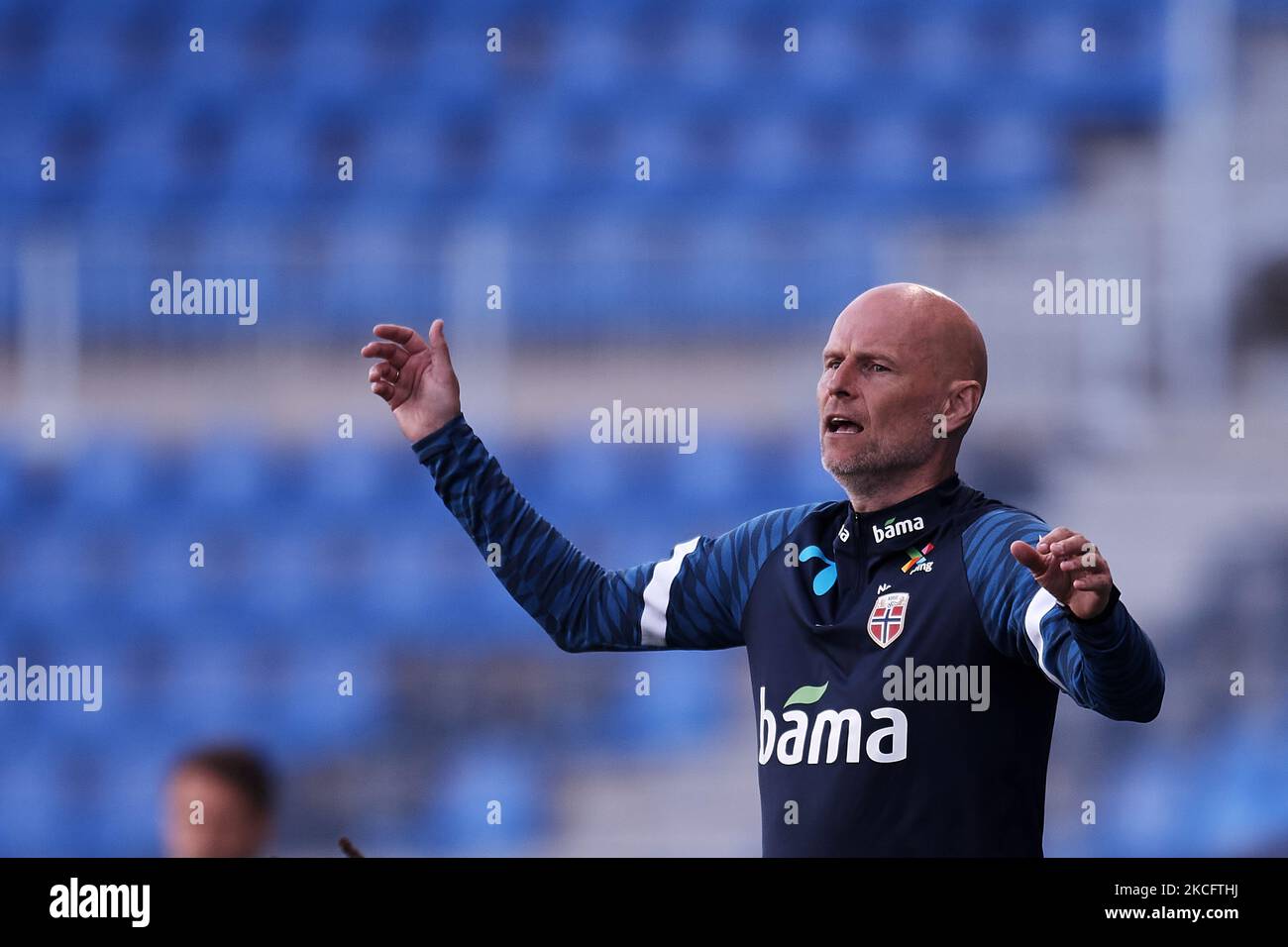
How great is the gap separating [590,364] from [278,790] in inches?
45.1

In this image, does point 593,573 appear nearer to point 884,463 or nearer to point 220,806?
point 884,463

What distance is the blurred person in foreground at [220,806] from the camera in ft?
7.44

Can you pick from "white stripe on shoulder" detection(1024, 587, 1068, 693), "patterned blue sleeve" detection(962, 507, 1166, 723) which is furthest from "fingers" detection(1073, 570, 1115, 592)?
"white stripe on shoulder" detection(1024, 587, 1068, 693)

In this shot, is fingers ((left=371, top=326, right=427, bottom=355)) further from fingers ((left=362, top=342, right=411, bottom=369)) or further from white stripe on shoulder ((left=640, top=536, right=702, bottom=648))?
white stripe on shoulder ((left=640, top=536, right=702, bottom=648))

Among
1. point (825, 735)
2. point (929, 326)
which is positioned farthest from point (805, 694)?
point (929, 326)

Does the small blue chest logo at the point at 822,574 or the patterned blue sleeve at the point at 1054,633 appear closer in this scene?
the patterned blue sleeve at the point at 1054,633

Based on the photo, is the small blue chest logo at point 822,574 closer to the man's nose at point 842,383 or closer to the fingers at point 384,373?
the man's nose at point 842,383

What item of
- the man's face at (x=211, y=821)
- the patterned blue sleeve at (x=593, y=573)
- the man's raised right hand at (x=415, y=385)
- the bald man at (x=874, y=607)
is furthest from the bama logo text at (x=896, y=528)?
the man's face at (x=211, y=821)

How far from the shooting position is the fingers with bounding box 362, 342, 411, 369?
6.49ft

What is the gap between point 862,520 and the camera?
1960 mm

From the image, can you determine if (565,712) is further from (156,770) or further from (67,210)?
(67,210)

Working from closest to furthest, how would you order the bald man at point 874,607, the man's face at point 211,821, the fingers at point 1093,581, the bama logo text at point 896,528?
the fingers at point 1093,581 → the bald man at point 874,607 → the bama logo text at point 896,528 → the man's face at point 211,821

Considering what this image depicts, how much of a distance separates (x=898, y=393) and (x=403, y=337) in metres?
0.71
